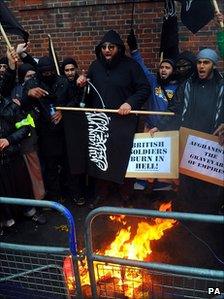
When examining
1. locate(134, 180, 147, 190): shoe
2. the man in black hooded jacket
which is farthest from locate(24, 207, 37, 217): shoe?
the man in black hooded jacket

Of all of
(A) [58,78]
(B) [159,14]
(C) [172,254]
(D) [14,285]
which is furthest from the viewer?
(B) [159,14]

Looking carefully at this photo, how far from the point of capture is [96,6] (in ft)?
21.1

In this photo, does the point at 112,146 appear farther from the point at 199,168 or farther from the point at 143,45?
the point at 143,45

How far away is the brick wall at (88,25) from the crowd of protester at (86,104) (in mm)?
987

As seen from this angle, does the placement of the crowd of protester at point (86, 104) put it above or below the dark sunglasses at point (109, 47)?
below

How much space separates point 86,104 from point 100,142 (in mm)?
652

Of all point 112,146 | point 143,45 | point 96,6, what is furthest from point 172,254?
point 96,6

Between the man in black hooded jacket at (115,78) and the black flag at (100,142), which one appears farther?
the man in black hooded jacket at (115,78)

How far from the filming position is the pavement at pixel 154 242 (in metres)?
4.18

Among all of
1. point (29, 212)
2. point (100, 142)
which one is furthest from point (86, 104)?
point (29, 212)

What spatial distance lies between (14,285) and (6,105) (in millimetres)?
2161

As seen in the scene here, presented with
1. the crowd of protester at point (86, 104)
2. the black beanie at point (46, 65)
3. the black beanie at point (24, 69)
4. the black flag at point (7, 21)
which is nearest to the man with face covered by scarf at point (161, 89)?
the crowd of protester at point (86, 104)

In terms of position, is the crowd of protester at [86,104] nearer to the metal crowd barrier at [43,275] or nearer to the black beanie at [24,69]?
the black beanie at [24,69]

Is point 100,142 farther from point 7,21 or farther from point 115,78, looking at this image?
point 7,21
